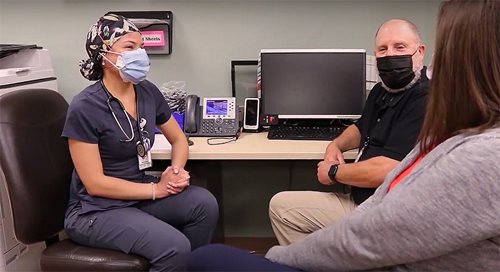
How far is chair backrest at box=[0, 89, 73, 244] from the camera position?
1406 mm

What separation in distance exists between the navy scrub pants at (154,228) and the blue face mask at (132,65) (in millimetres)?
468

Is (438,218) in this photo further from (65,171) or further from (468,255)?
(65,171)

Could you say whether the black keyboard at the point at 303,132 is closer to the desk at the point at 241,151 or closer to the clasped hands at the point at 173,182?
the desk at the point at 241,151

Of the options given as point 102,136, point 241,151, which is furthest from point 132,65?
point 241,151

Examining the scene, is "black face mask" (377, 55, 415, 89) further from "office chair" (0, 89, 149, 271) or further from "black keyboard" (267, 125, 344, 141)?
"office chair" (0, 89, 149, 271)

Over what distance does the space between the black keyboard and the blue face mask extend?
0.69 meters

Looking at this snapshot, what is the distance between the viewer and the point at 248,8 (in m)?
2.29

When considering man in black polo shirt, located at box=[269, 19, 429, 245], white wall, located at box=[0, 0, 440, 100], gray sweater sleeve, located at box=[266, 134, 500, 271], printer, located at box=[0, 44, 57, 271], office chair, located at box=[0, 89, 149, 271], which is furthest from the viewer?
white wall, located at box=[0, 0, 440, 100]

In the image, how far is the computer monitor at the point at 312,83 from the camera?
2102 mm

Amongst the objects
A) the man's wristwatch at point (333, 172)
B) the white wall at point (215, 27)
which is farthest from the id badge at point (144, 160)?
the white wall at point (215, 27)

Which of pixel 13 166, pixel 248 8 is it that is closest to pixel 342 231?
pixel 13 166

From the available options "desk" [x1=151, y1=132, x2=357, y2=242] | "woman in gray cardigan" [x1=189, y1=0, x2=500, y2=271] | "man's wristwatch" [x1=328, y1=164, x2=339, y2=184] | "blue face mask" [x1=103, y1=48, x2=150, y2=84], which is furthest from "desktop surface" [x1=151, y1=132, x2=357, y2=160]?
"woman in gray cardigan" [x1=189, y1=0, x2=500, y2=271]

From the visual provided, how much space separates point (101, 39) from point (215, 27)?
84 centimetres

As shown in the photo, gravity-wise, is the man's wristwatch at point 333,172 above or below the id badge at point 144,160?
below
